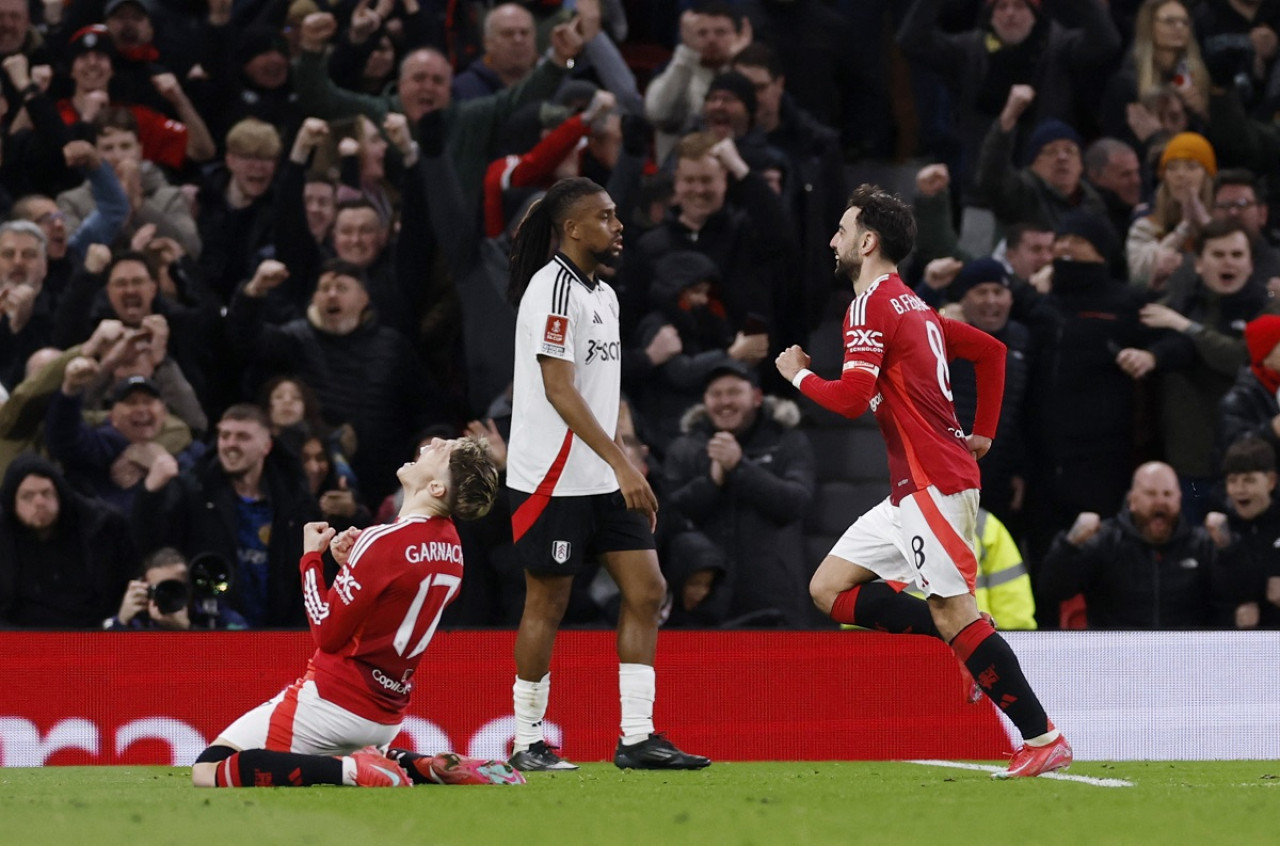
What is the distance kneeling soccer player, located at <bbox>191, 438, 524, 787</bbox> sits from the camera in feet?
18.4

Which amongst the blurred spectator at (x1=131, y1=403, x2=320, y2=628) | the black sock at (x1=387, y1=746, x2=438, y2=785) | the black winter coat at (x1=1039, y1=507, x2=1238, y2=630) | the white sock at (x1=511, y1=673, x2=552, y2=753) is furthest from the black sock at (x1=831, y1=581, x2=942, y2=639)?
the blurred spectator at (x1=131, y1=403, x2=320, y2=628)

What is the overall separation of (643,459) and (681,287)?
120 centimetres

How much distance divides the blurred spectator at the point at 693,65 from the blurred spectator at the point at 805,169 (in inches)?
5.0

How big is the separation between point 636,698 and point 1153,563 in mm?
3317

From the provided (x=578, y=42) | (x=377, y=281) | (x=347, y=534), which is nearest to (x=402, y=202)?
(x=377, y=281)

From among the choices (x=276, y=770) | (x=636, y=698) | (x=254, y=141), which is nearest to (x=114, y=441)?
(x=254, y=141)

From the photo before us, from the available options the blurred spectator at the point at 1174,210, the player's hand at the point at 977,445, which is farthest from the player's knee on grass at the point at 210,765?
the blurred spectator at the point at 1174,210

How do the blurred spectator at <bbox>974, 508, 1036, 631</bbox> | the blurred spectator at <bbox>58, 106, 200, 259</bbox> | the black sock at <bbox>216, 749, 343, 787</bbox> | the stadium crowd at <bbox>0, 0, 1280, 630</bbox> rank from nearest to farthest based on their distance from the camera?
the black sock at <bbox>216, 749, 343, 787</bbox>, the blurred spectator at <bbox>974, 508, 1036, 631</bbox>, the stadium crowd at <bbox>0, 0, 1280, 630</bbox>, the blurred spectator at <bbox>58, 106, 200, 259</bbox>

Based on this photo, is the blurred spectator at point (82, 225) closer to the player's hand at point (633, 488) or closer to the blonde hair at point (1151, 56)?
the player's hand at point (633, 488)

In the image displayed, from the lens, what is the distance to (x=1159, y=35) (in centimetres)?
1077

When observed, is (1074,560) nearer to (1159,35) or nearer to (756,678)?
(756,678)

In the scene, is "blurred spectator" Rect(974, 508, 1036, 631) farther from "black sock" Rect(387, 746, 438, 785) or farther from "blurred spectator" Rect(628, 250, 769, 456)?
"black sock" Rect(387, 746, 438, 785)

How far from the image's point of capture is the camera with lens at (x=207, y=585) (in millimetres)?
8117

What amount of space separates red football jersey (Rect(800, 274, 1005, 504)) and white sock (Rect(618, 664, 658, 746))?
3.48ft
